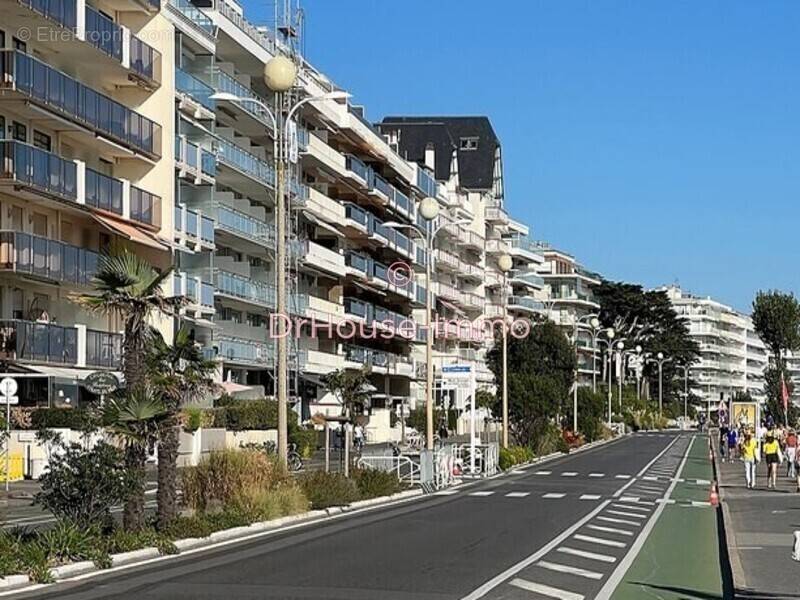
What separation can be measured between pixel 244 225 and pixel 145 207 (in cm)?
1524

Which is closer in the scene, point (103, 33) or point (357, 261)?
point (103, 33)

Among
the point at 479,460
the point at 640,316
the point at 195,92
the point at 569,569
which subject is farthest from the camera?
the point at 640,316

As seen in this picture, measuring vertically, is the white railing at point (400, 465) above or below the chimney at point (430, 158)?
below

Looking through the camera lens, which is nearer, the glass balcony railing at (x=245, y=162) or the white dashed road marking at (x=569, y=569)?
the white dashed road marking at (x=569, y=569)

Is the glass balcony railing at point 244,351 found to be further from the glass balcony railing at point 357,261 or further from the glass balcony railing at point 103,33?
the glass balcony railing at point 103,33

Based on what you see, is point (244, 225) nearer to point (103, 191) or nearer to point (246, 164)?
point (246, 164)

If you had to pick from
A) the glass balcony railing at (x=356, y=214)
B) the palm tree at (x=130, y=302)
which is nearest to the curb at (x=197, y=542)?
the palm tree at (x=130, y=302)

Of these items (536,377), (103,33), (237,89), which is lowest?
(536,377)

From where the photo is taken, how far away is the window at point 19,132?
145 ft

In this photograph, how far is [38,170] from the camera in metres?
Answer: 42.3

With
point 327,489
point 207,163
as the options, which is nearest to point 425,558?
point 327,489

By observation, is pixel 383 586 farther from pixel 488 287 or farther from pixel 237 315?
pixel 488 287

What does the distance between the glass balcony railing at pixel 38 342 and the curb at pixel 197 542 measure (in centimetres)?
1255

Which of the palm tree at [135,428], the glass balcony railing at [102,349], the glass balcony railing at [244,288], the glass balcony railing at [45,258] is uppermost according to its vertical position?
the glass balcony railing at [244,288]
